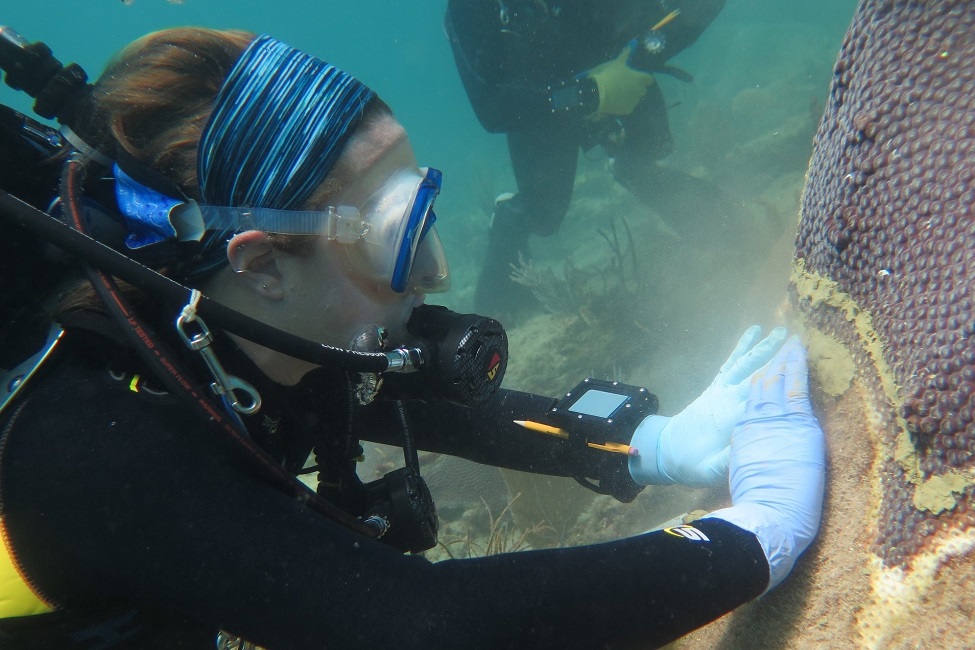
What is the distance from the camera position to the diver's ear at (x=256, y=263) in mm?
1328

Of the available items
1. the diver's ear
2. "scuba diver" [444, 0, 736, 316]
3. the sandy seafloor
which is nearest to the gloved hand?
"scuba diver" [444, 0, 736, 316]

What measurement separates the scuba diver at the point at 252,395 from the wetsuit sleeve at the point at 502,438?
0.59m

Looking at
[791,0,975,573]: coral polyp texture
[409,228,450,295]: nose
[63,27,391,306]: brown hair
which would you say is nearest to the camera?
[791,0,975,573]: coral polyp texture

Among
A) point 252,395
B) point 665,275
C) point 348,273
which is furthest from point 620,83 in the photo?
point 252,395

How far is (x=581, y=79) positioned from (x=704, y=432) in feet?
20.1

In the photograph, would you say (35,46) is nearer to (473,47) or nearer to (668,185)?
(473,47)

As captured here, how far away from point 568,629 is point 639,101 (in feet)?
Result: 26.5

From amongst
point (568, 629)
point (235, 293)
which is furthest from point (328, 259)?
point (568, 629)

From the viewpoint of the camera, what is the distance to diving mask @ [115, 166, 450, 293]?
4.30 ft

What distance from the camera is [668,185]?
28.7 feet

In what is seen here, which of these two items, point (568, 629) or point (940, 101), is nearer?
point (568, 629)

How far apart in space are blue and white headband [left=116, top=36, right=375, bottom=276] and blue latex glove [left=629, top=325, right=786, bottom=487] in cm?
177

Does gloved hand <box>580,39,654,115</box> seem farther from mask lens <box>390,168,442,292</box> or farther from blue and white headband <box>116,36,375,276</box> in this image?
blue and white headband <box>116,36,375,276</box>

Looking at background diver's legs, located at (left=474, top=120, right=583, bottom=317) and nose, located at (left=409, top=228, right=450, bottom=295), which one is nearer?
nose, located at (left=409, top=228, right=450, bottom=295)
